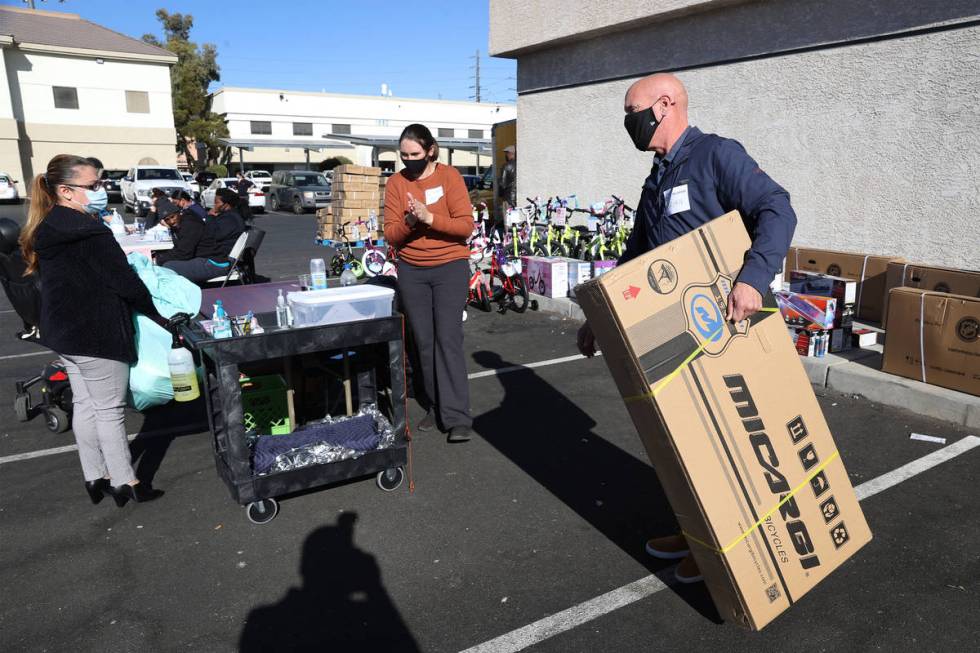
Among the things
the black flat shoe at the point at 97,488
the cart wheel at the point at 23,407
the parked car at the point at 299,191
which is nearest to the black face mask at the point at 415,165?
the black flat shoe at the point at 97,488

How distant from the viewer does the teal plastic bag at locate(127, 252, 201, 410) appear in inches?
153

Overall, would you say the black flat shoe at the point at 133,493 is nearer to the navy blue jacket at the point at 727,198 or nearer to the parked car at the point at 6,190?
the navy blue jacket at the point at 727,198

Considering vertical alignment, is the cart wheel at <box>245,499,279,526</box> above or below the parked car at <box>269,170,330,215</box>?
below

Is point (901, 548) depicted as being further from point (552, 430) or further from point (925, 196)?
point (925, 196)

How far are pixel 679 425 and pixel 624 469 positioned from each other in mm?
A: 1924

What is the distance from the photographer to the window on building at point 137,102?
38969mm

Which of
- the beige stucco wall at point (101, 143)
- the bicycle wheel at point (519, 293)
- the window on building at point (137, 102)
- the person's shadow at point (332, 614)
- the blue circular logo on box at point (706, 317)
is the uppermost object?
the window on building at point (137, 102)

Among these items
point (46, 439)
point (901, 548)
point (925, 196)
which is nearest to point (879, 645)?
point (901, 548)

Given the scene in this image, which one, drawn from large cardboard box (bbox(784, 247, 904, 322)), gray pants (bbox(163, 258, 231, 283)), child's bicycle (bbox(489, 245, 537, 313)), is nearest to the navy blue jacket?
large cardboard box (bbox(784, 247, 904, 322))

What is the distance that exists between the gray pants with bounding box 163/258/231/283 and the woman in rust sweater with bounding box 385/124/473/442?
4003 millimetres

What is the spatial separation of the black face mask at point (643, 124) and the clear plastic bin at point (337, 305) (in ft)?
5.70

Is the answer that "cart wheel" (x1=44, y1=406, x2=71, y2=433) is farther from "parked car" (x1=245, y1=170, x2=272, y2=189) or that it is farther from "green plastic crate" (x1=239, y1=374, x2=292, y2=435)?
"parked car" (x1=245, y1=170, x2=272, y2=189)

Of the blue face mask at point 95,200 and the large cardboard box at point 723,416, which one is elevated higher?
the blue face mask at point 95,200

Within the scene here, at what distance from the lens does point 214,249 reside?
7.89 metres
